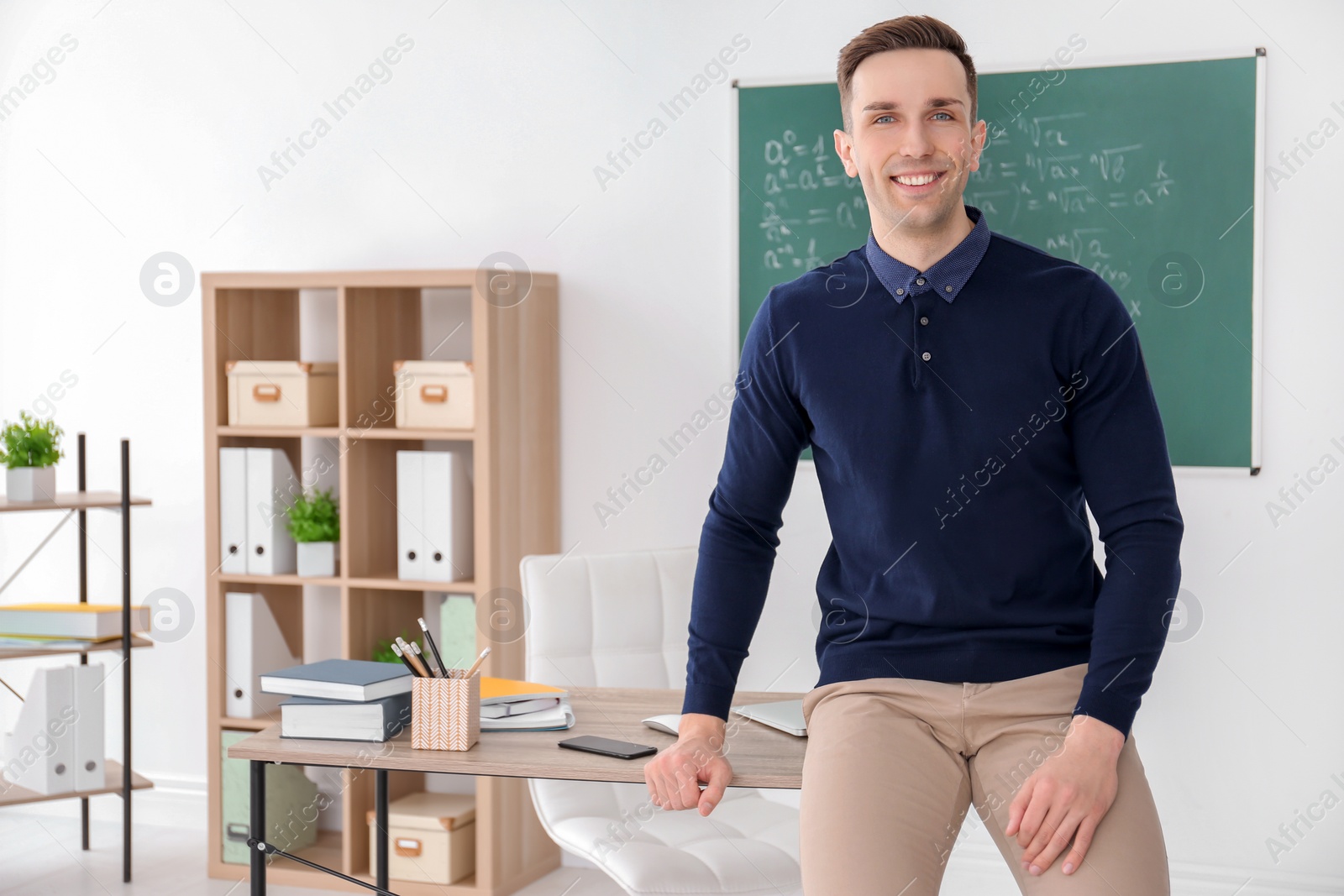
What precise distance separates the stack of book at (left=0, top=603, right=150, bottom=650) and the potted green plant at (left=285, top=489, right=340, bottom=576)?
0.53 m

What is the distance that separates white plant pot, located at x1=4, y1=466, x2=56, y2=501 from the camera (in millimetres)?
3234

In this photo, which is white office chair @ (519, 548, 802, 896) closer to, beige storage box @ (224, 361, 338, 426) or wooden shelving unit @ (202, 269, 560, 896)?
wooden shelving unit @ (202, 269, 560, 896)

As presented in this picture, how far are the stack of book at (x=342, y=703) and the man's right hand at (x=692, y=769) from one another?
44 centimetres

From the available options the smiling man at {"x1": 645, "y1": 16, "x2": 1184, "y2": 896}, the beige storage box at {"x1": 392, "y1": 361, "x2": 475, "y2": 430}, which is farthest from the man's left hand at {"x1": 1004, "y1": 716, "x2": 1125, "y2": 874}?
the beige storage box at {"x1": 392, "y1": 361, "x2": 475, "y2": 430}

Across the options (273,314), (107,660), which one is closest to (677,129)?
(273,314)

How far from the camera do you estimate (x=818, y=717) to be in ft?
5.32

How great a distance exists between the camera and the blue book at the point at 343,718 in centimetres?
186

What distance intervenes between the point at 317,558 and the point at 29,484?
2.58 ft

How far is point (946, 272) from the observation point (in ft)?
5.41

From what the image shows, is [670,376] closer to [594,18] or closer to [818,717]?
[594,18]

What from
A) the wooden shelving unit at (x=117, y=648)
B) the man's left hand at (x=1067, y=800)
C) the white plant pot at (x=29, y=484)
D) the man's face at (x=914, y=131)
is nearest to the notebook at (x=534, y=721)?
the man's left hand at (x=1067, y=800)

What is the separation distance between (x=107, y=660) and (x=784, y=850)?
94.8 inches

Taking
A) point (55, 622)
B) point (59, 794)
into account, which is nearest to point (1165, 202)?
point (55, 622)

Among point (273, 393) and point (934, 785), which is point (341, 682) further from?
point (273, 393)
